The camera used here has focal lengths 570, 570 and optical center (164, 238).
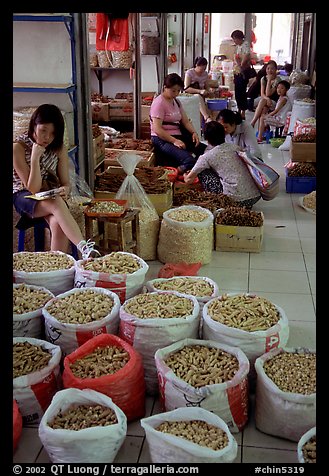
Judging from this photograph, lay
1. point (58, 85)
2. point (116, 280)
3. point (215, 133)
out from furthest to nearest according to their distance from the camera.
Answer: point (215, 133) < point (58, 85) < point (116, 280)

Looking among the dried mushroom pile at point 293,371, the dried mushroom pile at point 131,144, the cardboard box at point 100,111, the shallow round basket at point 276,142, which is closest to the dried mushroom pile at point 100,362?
the dried mushroom pile at point 293,371

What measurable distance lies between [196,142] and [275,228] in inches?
80.2

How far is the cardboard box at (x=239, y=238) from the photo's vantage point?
17.1 ft

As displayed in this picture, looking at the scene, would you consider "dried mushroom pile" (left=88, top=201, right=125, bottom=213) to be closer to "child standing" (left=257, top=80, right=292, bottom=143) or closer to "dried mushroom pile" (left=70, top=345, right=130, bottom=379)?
"dried mushroom pile" (left=70, top=345, right=130, bottom=379)

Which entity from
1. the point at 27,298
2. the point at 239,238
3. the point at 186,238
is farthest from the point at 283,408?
the point at 239,238

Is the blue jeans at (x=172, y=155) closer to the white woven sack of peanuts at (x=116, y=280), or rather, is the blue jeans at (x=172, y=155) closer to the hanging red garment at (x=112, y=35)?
the hanging red garment at (x=112, y=35)

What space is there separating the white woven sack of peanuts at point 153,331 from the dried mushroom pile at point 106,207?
1.48 metres

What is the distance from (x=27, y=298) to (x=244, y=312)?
1.29 metres

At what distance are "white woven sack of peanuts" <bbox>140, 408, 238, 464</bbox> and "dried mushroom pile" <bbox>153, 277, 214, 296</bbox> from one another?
1.05 meters

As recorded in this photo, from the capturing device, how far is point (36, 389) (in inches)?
114

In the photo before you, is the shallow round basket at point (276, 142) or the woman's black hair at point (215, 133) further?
the shallow round basket at point (276, 142)

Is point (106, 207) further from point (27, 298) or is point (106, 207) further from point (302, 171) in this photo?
point (302, 171)
